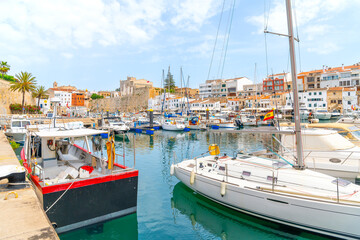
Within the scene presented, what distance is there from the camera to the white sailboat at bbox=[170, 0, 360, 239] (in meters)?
6.84

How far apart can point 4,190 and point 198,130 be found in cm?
3862

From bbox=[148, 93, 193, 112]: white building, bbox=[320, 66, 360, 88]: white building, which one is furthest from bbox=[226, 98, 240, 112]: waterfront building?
bbox=[320, 66, 360, 88]: white building

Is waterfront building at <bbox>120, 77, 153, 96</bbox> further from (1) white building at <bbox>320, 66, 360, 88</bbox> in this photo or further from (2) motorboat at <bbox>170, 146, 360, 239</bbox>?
(2) motorboat at <bbox>170, 146, 360, 239</bbox>

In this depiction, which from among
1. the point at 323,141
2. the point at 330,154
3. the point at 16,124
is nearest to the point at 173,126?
the point at 16,124

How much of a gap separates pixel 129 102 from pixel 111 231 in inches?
4191

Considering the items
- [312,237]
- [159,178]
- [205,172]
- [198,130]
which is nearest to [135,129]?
[198,130]

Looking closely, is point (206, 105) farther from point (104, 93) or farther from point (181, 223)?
point (104, 93)

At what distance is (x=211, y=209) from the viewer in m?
10.1

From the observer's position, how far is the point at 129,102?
112m

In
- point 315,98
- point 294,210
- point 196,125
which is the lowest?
point 294,210

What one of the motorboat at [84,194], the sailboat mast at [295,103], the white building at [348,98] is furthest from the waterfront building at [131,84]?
the motorboat at [84,194]

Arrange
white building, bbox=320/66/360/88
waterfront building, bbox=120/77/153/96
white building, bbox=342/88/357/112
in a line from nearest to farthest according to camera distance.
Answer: white building, bbox=342/88/357/112 → white building, bbox=320/66/360/88 → waterfront building, bbox=120/77/153/96

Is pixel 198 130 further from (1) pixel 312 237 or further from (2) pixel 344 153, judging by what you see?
(1) pixel 312 237

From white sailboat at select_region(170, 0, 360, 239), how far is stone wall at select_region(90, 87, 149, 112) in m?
94.7
